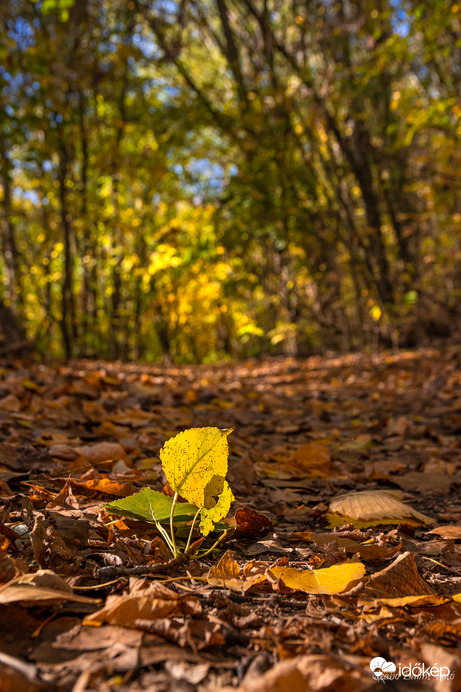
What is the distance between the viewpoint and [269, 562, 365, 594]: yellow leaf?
3.26 feet

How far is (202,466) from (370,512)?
66cm

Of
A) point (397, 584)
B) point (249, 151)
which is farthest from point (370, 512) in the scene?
point (249, 151)

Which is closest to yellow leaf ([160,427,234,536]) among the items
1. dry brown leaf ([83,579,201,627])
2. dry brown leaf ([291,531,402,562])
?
dry brown leaf ([83,579,201,627])

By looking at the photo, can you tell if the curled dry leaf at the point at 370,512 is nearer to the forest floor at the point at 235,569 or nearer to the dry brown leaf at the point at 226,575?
the forest floor at the point at 235,569

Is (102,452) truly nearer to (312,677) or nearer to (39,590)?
(39,590)

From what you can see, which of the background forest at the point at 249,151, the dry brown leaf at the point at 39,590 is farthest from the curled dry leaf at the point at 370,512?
the background forest at the point at 249,151

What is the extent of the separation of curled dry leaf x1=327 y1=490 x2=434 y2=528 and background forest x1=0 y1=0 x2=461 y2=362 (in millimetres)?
4597

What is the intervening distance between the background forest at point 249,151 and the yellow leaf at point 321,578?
4.96m

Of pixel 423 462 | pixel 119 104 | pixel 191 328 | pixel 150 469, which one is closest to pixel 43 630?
pixel 150 469

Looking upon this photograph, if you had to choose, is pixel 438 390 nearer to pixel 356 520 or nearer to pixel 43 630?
pixel 356 520

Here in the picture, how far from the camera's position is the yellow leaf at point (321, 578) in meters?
0.99

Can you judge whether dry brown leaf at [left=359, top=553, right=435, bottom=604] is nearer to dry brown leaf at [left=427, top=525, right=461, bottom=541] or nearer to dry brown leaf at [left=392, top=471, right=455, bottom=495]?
dry brown leaf at [left=427, top=525, right=461, bottom=541]

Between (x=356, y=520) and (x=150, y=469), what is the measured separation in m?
0.70

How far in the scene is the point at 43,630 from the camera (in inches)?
29.8
